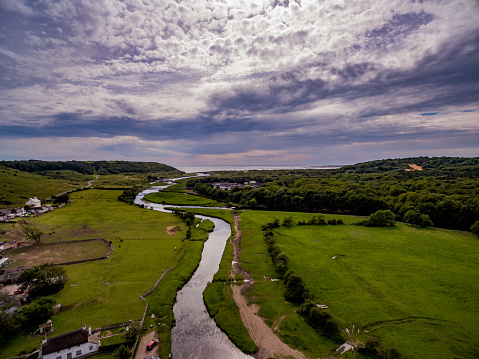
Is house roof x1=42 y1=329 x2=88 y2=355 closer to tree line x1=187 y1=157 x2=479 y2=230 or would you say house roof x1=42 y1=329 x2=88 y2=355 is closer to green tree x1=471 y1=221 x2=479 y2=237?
tree line x1=187 y1=157 x2=479 y2=230

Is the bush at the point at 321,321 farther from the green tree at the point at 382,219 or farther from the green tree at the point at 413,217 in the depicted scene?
the green tree at the point at 413,217

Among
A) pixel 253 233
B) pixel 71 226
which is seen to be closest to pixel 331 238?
pixel 253 233

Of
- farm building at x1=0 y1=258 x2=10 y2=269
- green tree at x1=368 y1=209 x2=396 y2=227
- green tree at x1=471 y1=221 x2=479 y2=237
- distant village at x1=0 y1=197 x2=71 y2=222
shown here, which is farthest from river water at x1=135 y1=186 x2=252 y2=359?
distant village at x1=0 y1=197 x2=71 y2=222

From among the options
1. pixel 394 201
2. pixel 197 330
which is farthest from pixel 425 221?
pixel 197 330

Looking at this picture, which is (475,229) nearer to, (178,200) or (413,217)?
(413,217)

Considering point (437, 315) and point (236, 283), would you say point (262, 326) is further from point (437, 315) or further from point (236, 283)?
point (437, 315)

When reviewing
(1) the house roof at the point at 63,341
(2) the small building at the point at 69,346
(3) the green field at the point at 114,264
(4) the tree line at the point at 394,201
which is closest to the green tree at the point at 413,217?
(4) the tree line at the point at 394,201
